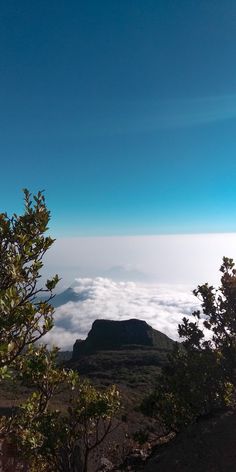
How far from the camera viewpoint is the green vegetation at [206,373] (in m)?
23.5

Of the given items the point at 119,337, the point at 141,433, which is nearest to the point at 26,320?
the point at 141,433

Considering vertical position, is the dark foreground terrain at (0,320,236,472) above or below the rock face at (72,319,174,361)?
below

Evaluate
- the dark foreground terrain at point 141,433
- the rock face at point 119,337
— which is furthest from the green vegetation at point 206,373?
the rock face at point 119,337

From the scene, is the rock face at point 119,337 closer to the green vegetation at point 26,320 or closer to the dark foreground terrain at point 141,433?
the dark foreground terrain at point 141,433

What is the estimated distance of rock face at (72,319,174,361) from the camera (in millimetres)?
164250

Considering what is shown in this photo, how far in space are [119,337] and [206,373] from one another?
152 metres

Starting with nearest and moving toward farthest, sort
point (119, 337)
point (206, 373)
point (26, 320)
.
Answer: point (26, 320) < point (206, 373) < point (119, 337)

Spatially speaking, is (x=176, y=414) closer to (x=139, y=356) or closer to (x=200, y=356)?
(x=200, y=356)

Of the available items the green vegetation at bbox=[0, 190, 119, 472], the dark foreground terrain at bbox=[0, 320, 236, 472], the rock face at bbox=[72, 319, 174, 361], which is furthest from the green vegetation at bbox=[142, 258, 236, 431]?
the rock face at bbox=[72, 319, 174, 361]

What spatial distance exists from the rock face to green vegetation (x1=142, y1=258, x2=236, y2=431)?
138 metres

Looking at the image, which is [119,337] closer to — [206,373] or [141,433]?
[141,433]

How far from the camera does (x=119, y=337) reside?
17075cm

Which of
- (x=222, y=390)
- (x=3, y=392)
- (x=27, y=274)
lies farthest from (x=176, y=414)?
(x=3, y=392)

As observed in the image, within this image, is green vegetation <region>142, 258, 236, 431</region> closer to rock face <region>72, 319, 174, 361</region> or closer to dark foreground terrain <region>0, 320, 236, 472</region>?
dark foreground terrain <region>0, 320, 236, 472</region>
